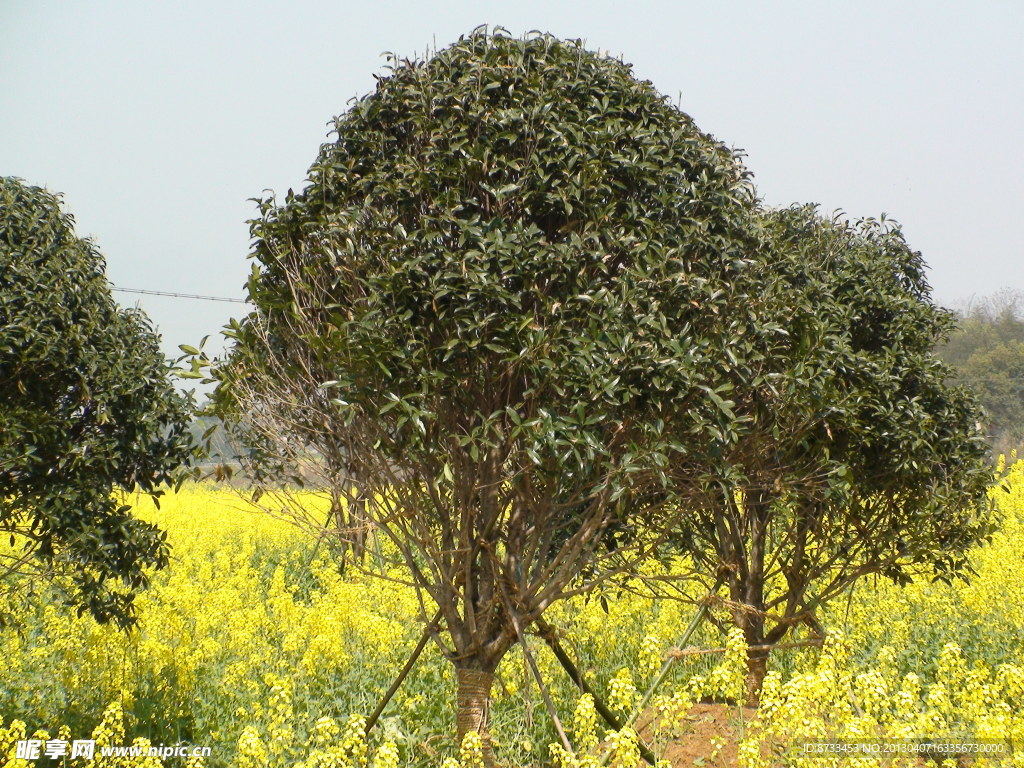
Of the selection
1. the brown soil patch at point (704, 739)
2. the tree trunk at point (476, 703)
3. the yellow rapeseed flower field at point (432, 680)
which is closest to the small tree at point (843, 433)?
the brown soil patch at point (704, 739)

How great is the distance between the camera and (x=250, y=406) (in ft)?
17.6

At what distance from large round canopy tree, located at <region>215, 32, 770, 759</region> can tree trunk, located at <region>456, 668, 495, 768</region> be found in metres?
0.01

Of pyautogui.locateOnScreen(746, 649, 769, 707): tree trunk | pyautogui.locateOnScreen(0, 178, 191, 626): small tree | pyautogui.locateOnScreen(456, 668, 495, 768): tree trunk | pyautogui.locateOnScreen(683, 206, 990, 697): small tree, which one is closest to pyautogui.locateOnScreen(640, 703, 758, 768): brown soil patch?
pyautogui.locateOnScreen(746, 649, 769, 707): tree trunk

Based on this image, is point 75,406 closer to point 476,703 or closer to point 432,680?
point 476,703

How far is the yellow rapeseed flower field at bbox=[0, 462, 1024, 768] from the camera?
200 inches

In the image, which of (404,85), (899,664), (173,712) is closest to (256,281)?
(404,85)

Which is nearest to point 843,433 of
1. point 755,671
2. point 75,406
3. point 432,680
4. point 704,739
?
point 755,671

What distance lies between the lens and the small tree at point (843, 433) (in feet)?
17.7

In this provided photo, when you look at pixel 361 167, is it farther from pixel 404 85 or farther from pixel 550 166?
pixel 550 166

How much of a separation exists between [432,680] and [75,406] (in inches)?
160

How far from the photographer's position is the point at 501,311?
4.53 m

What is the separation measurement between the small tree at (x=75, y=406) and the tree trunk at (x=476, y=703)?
251cm

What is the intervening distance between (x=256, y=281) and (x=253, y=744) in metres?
2.36

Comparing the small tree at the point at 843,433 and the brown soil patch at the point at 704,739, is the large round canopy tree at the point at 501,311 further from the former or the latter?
the brown soil patch at the point at 704,739
